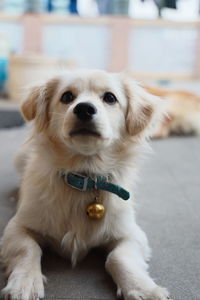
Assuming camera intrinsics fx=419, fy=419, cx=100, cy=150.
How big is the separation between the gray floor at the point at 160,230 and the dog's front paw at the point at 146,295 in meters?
0.07

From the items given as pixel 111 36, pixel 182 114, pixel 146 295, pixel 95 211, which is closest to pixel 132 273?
pixel 146 295

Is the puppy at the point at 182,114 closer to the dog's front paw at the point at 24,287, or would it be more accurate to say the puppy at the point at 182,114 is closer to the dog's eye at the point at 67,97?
the dog's eye at the point at 67,97

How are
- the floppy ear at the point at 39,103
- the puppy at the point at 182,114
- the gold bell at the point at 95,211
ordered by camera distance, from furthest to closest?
the puppy at the point at 182,114
the floppy ear at the point at 39,103
the gold bell at the point at 95,211

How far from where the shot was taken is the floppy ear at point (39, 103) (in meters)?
1.40

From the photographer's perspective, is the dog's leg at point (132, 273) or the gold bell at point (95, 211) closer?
the dog's leg at point (132, 273)

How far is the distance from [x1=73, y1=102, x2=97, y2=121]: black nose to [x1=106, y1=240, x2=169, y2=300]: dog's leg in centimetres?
40

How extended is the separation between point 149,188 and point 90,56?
3.66m

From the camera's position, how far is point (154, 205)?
1.84m

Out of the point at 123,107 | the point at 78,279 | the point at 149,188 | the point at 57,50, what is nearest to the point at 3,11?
the point at 57,50

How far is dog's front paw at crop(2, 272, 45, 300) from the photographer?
1.01 metres

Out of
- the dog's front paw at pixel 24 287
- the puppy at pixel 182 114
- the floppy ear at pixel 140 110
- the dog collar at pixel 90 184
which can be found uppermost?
the floppy ear at pixel 140 110

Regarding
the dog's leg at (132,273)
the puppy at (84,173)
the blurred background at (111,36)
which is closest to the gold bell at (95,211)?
the puppy at (84,173)

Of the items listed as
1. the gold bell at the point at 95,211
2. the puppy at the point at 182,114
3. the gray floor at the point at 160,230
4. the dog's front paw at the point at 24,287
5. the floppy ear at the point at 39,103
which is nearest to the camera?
the dog's front paw at the point at 24,287

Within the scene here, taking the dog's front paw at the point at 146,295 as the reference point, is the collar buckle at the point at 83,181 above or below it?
above
